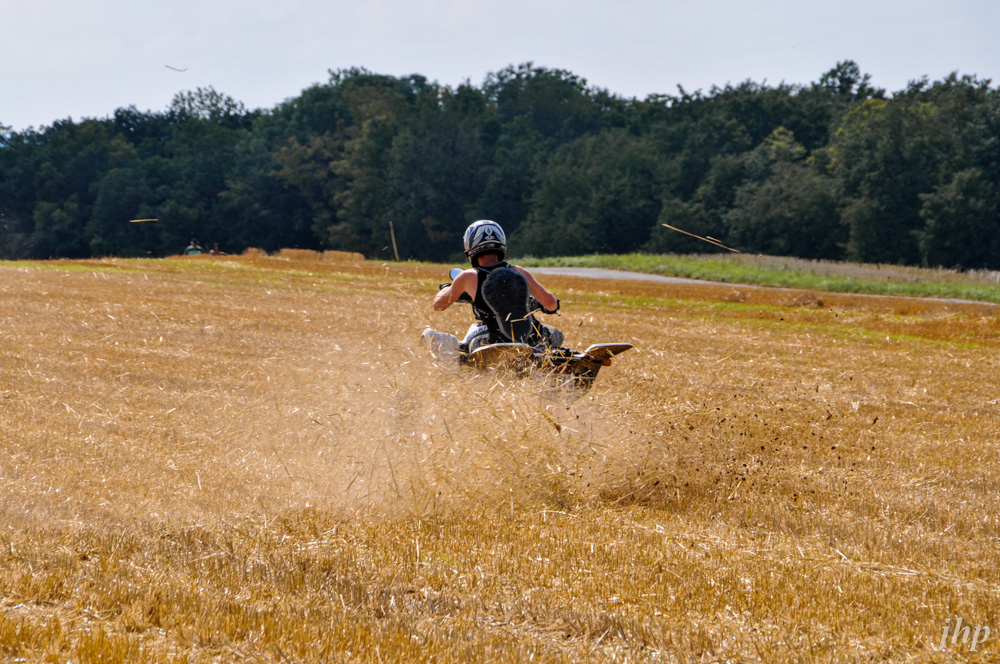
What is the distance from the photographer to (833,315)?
74.0ft

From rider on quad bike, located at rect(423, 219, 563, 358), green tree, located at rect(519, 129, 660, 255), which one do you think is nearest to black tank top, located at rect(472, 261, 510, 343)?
rider on quad bike, located at rect(423, 219, 563, 358)

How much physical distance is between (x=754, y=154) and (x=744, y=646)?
246 ft

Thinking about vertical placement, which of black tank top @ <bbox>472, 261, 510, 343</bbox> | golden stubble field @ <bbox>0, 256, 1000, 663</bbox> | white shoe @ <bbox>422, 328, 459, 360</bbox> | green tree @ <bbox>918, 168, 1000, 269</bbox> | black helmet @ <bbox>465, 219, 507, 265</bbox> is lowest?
golden stubble field @ <bbox>0, 256, 1000, 663</bbox>

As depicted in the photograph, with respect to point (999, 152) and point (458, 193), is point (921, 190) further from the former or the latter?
point (458, 193)

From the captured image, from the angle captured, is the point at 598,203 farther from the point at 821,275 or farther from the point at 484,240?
the point at 484,240

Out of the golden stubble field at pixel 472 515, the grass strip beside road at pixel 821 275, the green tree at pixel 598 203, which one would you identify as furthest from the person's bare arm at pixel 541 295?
the green tree at pixel 598 203

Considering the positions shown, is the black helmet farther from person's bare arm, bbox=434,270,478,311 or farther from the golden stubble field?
the golden stubble field

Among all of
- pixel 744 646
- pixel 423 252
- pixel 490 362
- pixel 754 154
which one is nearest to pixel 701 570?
pixel 744 646

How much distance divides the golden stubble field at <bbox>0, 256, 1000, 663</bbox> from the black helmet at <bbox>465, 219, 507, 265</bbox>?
912 millimetres

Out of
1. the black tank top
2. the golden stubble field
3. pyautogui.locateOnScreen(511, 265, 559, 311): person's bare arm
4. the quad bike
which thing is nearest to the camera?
the golden stubble field

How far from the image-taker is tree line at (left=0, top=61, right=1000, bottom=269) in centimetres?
6462

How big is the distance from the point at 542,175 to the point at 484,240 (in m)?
81.2

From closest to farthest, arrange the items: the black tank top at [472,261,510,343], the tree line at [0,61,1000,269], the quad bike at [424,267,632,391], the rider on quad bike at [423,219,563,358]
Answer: the quad bike at [424,267,632,391], the rider on quad bike at [423,219,563,358], the black tank top at [472,261,510,343], the tree line at [0,61,1000,269]

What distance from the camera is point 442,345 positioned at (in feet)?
22.8
